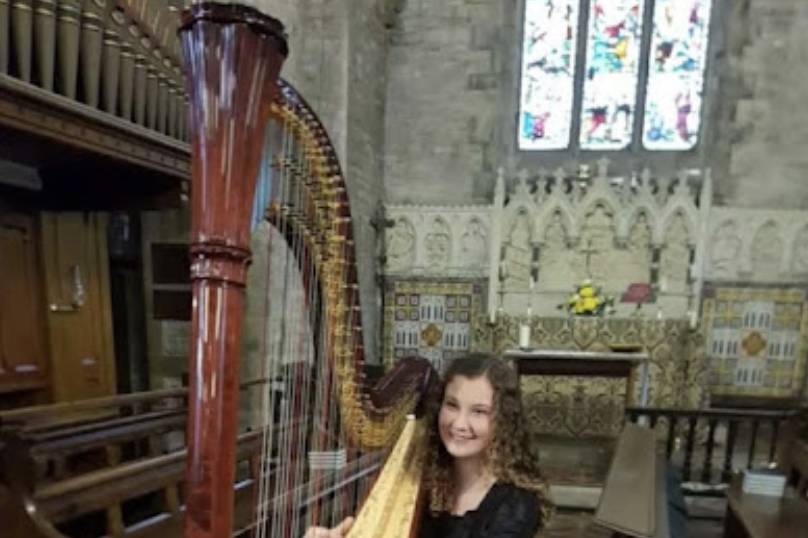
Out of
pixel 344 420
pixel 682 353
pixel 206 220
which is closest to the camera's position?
pixel 206 220

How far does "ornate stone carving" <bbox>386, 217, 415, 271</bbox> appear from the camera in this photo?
20.0ft

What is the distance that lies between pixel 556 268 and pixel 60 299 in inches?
182

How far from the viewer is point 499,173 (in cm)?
593

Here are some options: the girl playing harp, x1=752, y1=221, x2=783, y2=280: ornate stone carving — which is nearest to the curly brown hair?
the girl playing harp

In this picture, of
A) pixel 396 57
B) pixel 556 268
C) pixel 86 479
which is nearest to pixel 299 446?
pixel 86 479

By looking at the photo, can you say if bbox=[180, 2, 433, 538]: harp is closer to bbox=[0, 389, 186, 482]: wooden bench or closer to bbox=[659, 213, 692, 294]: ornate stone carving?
bbox=[0, 389, 186, 482]: wooden bench

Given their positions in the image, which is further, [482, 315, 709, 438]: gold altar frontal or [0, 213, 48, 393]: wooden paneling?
[482, 315, 709, 438]: gold altar frontal

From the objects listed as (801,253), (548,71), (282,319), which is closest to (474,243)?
(548,71)

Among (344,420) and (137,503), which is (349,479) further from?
(137,503)

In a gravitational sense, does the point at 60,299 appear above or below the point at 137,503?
above

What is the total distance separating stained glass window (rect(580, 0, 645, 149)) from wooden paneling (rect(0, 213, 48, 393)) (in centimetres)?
556

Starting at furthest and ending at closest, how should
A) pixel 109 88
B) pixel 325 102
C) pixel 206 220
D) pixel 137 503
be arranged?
1. pixel 325 102
2. pixel 137 503
3. pixel 109 88
4. pixel 206 220

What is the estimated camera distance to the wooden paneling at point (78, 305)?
2.72m

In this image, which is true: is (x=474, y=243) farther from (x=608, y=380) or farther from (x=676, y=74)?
(x=676, y=74)
